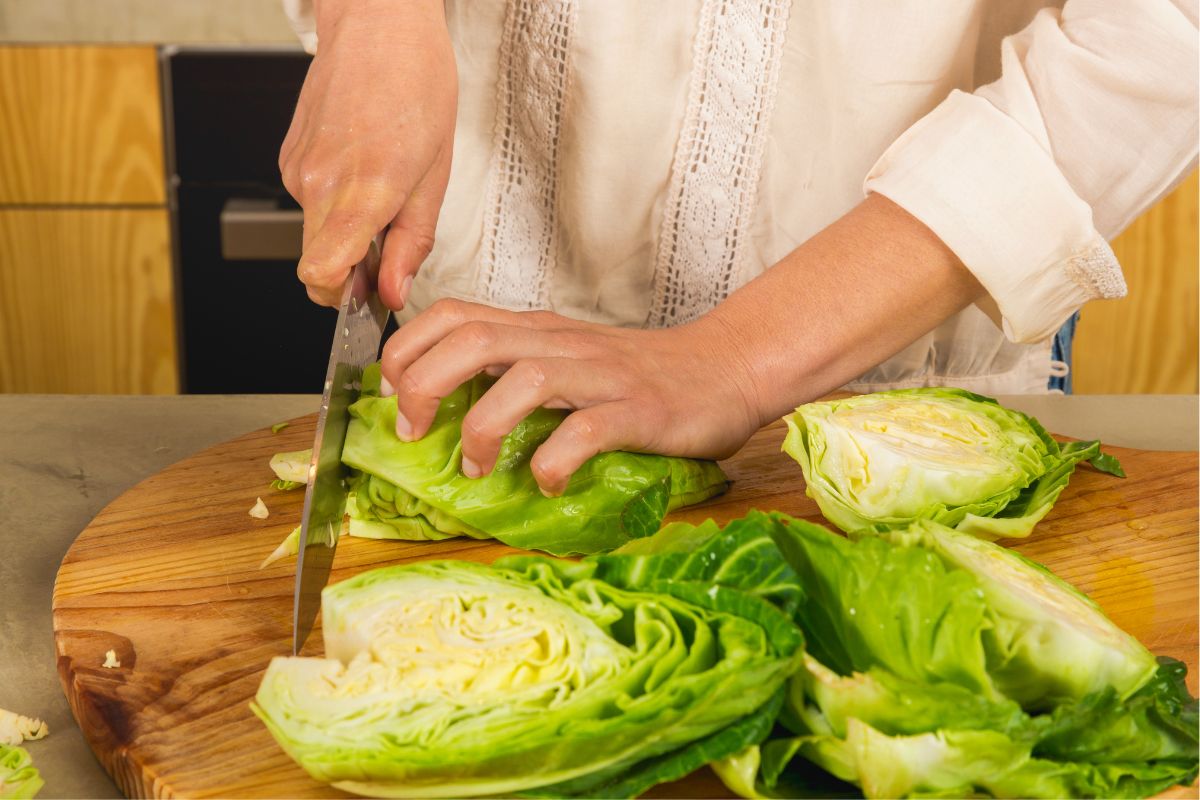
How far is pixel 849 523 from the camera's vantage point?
1181mm

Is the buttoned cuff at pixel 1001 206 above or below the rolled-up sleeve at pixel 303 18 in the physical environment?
below

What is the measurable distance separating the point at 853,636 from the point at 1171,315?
2.74 metres

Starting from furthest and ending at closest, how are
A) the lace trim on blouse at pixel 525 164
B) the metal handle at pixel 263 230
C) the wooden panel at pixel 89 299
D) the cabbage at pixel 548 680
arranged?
the wooden panel at pixel 89 299 → the metal handle at pixel 263 230 → the lace trim on blouse at pixel 525 164 → the cabbage at pixel 548 680

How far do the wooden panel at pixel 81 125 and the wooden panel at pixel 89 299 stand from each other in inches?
2.4

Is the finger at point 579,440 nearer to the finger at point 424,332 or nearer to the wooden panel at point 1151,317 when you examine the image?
the finger at point 424,332

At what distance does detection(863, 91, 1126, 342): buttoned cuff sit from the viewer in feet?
3.99

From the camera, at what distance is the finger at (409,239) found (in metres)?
1.29

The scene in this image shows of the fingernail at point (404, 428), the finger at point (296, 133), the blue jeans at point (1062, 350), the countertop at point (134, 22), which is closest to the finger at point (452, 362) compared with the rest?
the fingernail at point (404, 428)

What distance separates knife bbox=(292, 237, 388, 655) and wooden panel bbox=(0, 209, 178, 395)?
1.83 m

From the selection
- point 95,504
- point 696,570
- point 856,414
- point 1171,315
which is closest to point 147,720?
point 696,570

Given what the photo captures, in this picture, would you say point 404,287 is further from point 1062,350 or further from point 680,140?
point 1062,350

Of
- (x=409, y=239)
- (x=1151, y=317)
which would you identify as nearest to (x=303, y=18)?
(x=409, y=239)

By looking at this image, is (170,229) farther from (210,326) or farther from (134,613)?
(134,613)

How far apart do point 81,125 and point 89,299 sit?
42cm
